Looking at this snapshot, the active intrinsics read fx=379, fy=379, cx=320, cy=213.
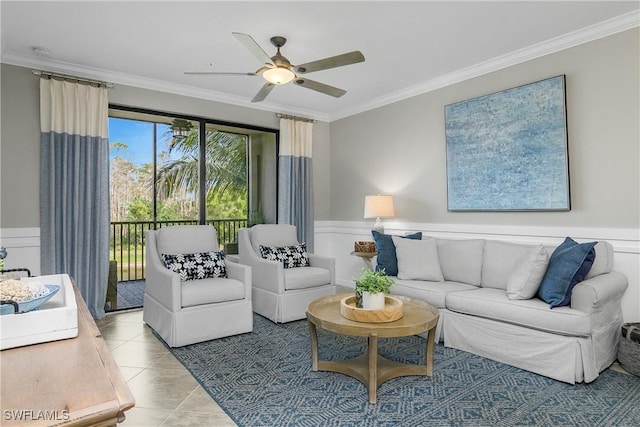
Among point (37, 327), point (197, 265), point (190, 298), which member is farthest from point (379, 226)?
point (37, 327)

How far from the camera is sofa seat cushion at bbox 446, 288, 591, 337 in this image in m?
2.50

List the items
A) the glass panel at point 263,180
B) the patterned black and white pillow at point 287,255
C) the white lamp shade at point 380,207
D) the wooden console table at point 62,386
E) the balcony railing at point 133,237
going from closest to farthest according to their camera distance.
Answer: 1. the wooden console table at point 62,386
2. the patterned black and white pillow at point 287,255
3. the white lamp shade at point 380,207
4. the balcony railing at point 133,237
5. the glass panel at point 263,180

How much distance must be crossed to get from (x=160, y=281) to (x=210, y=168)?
6.89ft

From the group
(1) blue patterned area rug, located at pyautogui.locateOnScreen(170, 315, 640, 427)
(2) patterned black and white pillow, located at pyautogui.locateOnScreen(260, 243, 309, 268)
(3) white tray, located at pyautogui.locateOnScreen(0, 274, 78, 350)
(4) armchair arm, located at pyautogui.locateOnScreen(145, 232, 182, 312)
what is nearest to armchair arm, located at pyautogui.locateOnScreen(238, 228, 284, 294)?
(2) patterned black and white pillow, located at pyautogui.locateOnScreen(260, 243, 309, 268)

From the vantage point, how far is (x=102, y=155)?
4.09 metres

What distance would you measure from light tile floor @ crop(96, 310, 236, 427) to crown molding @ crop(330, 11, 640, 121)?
3.93 meters

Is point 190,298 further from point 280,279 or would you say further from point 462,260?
point 462,260

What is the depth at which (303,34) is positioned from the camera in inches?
130

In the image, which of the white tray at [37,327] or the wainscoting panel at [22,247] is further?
the wainscoting panel at [22,247]

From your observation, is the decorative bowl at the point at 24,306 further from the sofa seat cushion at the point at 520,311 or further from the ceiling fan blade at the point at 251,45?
the sofa seat cushion at the point at 520,311

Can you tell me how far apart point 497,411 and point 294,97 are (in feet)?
13.9

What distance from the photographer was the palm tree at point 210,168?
5117 mm

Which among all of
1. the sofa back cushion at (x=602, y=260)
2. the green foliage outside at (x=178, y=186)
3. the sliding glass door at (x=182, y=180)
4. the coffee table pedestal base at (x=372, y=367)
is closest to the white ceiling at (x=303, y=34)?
the sliding glass door at (x=182, y=180)

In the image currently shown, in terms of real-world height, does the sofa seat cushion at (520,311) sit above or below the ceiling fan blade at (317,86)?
below
